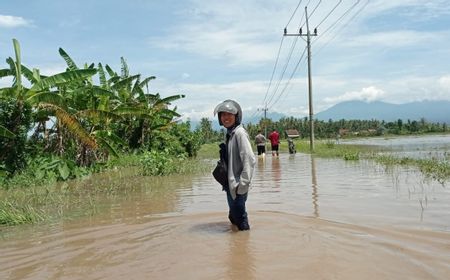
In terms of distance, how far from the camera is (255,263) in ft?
15.2

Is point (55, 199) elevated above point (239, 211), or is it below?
below

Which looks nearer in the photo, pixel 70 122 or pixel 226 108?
pixel 226 108

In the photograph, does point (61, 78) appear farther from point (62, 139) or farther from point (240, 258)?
point (240, 258)

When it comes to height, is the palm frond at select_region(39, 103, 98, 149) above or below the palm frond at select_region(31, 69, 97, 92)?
below

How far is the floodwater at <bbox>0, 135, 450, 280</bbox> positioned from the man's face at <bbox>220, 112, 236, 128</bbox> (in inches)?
56.0

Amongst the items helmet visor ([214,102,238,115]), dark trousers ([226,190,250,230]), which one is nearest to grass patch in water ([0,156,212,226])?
dark trousers ([226,190,250,230])

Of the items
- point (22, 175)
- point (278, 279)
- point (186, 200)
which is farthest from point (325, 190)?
point (22, 175)

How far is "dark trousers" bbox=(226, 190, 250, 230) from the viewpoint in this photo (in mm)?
5846

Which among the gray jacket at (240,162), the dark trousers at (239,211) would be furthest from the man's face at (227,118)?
the dark trousers at (239,211)

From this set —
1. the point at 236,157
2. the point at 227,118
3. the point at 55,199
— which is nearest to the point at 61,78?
the point at 55,199

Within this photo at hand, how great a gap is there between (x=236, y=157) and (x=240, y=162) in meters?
0.08

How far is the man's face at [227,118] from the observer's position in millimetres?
5854

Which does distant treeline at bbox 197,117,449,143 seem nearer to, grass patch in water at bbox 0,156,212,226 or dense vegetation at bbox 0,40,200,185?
dense vegetation at bbox 0,40,200,185

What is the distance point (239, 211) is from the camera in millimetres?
5965
